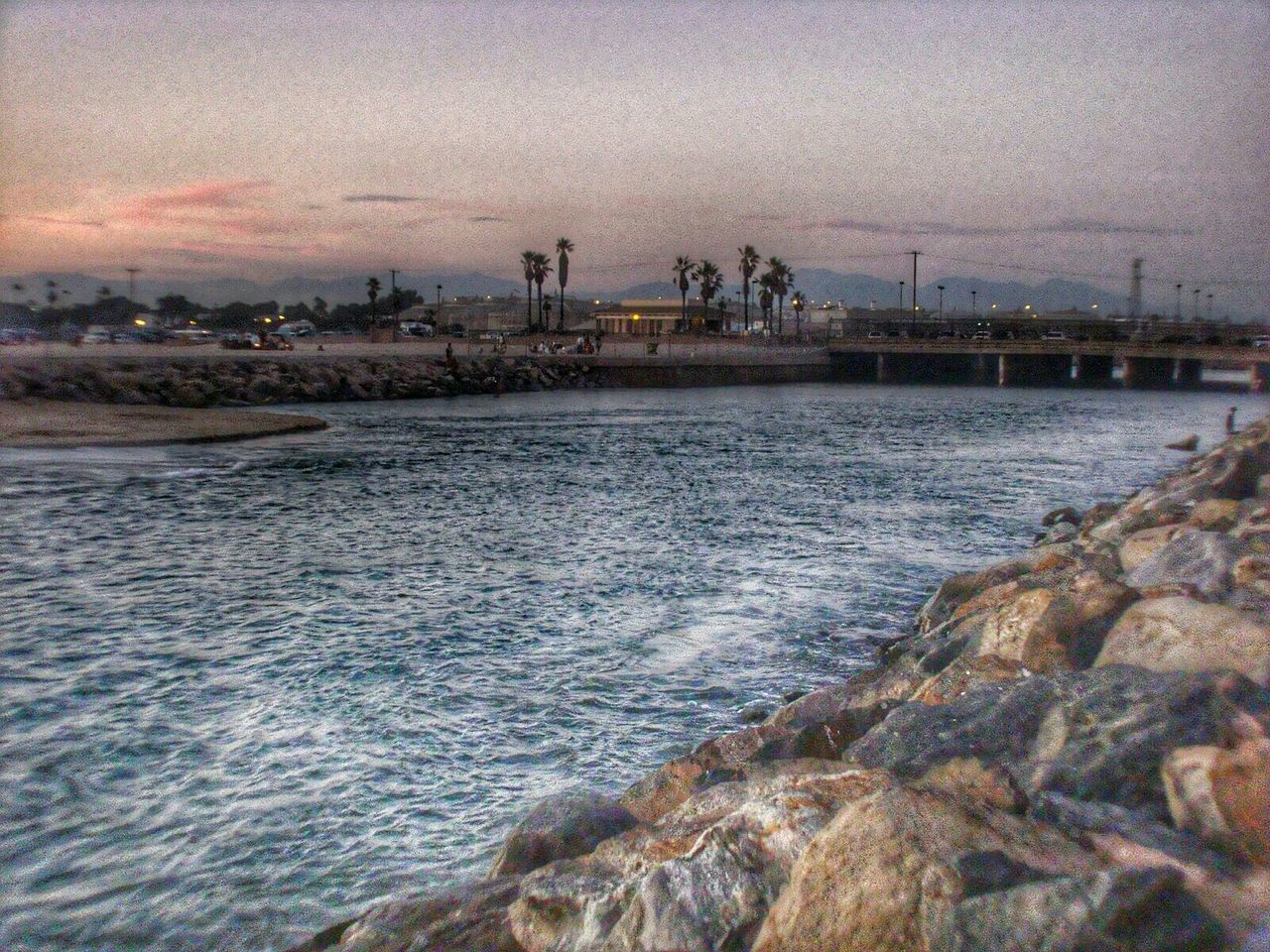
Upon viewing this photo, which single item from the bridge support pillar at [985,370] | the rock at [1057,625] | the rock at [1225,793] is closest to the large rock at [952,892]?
the rock at [1225,793]

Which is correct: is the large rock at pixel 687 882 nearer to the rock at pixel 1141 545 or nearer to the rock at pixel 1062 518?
the rock at pixel 1141 545

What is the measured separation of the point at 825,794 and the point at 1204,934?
155 cm

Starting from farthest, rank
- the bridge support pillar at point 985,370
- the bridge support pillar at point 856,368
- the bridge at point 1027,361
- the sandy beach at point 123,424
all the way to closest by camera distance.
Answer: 1. the bridge support pillar at point 985,370
2. the bridge support pillar at point 856,368
3. the bridge at point 1027,361
4. the sandy beach at point 123,424

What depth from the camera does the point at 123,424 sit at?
3328 cm

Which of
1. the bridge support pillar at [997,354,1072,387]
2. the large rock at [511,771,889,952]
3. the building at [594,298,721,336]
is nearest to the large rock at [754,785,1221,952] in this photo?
the large rock at [511,771,889,952]

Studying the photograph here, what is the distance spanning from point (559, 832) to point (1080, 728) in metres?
2.54

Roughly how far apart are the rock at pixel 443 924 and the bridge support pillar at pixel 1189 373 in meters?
95.7

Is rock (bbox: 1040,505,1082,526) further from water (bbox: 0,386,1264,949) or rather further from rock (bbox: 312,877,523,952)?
rock (bbox: 312,877,523,952)

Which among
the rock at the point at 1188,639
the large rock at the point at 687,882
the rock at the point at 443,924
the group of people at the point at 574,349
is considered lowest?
the rock at the point at 443,924

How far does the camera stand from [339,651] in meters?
10.8

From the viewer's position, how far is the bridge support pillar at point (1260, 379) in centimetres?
7342

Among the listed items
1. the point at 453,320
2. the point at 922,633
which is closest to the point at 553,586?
the point at 922,633

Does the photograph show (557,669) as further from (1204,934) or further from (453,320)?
(453,320)

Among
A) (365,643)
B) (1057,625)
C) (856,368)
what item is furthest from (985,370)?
(1057,625)
